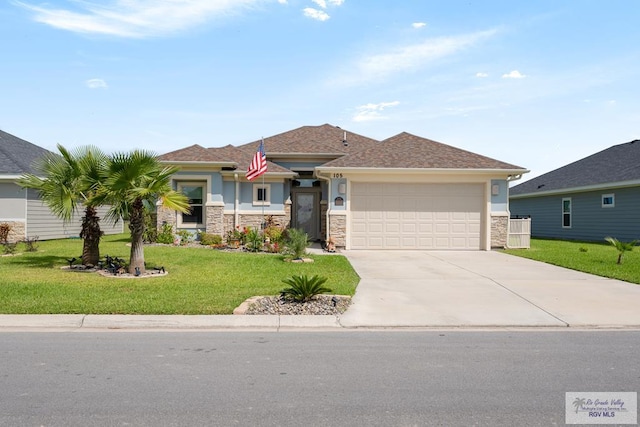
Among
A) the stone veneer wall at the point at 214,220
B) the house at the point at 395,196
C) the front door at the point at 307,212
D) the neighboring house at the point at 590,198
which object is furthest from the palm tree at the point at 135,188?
the neighboring house at the point at 590,198

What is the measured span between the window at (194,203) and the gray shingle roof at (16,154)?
5.39 meters

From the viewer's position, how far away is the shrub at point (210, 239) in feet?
62.4

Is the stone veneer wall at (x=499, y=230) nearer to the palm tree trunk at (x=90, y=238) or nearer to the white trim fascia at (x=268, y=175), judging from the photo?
the white trim fascia at (x=268, y=175)

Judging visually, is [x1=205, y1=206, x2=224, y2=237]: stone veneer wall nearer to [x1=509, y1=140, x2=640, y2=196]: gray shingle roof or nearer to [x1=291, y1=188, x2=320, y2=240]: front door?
[x1=291, y1=188, x2=320, y2=240]: front door

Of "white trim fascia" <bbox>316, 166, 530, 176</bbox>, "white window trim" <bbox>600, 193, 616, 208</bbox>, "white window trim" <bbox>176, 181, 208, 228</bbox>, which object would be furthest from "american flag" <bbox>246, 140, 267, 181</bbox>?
"white window trim" <bbox>600, 193, 616, 208</bbox>

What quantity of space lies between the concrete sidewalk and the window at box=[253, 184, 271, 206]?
8.18m

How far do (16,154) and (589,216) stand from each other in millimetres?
28997

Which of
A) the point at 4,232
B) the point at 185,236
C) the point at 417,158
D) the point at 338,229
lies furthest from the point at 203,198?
the point at 417,158

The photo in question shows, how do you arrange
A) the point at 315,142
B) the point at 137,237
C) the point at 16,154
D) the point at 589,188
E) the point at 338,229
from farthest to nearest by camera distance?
the point at 315,142 < the point at 589,188 < the point at 16,154 < the point at 338,229 < the point at 137,237

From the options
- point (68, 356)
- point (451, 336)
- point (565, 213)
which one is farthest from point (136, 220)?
point (565, 213)

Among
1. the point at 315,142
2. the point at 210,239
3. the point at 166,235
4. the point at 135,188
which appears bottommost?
the point at 210,239

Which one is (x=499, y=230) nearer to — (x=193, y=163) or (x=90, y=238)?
(x=193, y=163)

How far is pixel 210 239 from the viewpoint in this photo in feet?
62.8

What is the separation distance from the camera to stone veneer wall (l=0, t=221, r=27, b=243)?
20.6 metres
